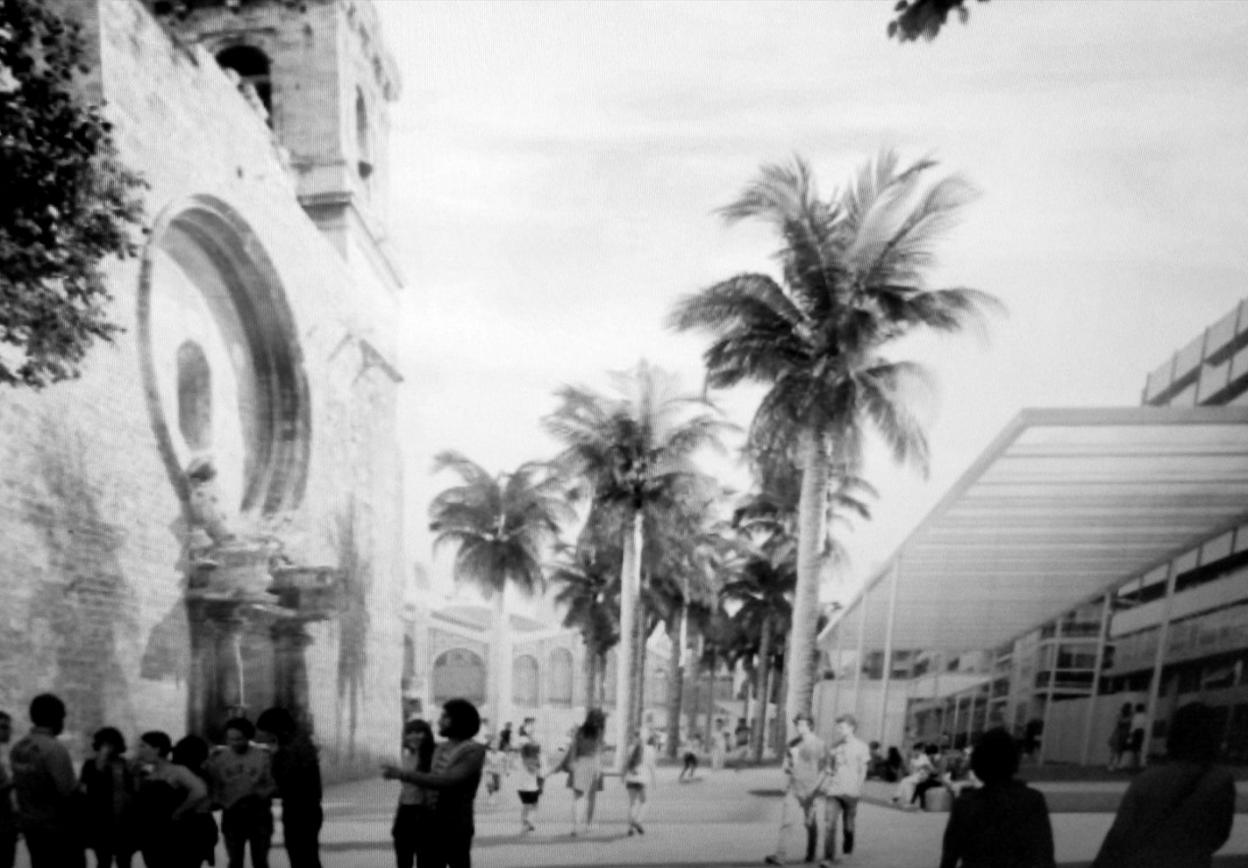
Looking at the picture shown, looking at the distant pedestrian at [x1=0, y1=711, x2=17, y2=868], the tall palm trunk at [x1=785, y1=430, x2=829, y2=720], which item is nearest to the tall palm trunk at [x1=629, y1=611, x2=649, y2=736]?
the tall palm trunk at [x1=785, y1=430, x2=829, y2=720]

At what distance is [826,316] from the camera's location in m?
18.6

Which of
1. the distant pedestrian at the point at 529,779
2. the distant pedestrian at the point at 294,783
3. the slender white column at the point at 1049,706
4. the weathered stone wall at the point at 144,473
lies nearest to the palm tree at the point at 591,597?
the slender white column at the point at 1049,706

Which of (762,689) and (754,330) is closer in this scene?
(754,330)

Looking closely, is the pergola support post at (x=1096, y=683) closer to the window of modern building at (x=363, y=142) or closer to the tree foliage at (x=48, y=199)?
the window of modern building at (x=363, y=142)

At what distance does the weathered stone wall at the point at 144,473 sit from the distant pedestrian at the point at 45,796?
20.1ft

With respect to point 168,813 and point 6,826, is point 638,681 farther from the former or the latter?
point 6,826

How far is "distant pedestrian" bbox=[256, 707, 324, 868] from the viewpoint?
6.94 m

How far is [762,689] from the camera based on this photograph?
151ft

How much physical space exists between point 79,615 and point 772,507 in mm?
31158

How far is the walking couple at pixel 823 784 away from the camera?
1002cm

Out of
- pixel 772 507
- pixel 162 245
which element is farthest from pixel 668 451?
pixel 162 245

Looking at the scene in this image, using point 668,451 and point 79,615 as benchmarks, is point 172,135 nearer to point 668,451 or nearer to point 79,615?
point 79,615

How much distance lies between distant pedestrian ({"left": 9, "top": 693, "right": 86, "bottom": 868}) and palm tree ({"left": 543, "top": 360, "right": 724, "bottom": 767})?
75.7ft

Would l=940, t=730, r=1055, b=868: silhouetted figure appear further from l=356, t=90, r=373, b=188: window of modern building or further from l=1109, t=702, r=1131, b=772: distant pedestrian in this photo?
l=356, t=90, r=373, b=188: window of modern building
